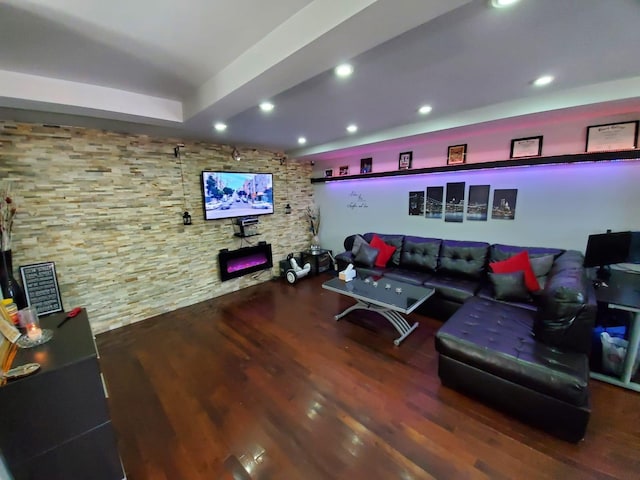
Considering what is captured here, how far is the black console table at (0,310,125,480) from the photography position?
1.12 meters

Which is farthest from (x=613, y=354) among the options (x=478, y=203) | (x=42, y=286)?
(x=42, y=286)

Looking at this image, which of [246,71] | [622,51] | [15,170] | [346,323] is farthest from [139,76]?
[622,51]

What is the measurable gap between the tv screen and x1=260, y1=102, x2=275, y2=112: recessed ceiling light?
3359 millimetres

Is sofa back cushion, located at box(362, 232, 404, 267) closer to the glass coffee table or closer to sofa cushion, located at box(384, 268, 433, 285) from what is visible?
sofa cushion, located at box(384, 268, 433, 285)

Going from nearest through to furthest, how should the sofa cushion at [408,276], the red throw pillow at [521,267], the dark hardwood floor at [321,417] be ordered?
the dark hardwood floor at [321,417], the red throw pillow at [521,267], the sofa cushion at [408,276]

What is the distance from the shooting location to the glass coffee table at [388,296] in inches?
110

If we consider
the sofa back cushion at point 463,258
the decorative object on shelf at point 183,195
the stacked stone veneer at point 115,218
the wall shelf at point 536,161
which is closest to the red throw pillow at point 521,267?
the sofa back cushion at point 463,258

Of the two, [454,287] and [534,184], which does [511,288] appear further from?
[534,184]

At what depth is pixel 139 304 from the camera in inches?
138

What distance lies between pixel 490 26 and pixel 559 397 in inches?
90.5

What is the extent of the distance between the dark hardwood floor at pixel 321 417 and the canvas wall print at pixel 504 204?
1.87m

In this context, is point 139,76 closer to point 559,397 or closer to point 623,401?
point 559,397

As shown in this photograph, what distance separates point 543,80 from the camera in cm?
210

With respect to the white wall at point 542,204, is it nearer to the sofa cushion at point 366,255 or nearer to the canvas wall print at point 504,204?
the canvas wall print at point 504,204
